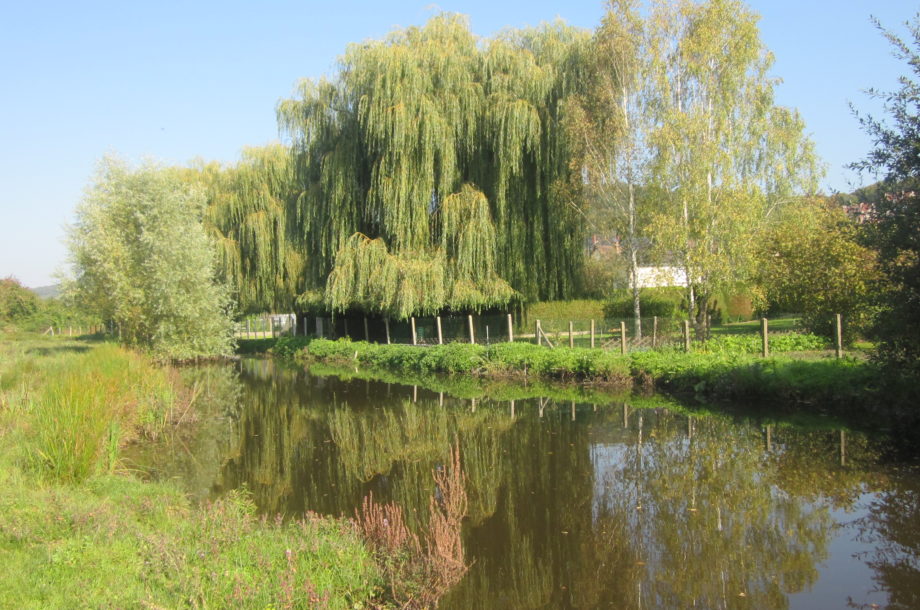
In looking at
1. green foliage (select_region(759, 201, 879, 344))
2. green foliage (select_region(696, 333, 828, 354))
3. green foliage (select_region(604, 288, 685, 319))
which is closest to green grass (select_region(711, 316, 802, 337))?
green foliage (select_region(696, 333, 828, 354))

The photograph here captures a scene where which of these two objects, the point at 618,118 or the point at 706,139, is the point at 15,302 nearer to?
the point at 618,118

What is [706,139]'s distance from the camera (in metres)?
21.0

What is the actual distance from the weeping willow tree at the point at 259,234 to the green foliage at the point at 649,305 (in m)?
13.6

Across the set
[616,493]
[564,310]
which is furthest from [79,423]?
[564,310]

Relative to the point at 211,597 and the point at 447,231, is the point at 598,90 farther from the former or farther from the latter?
the point at 211,597

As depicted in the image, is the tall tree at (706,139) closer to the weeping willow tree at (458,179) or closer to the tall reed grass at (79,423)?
the weeping willow tree at (458,179)

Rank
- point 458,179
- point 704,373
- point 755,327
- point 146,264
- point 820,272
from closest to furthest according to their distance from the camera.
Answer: point 704,373, point 820,272, point 146,264, point 458,179, point 755,327

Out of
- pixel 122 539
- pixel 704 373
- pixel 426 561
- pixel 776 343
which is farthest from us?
pixel 776 343

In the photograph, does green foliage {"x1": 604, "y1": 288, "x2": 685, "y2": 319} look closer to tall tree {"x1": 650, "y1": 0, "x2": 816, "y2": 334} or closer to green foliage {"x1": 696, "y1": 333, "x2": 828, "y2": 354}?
tall tree {"x1": 650, "y1": 0, "x2": 816, "y2": 334}

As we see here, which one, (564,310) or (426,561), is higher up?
(564,310)

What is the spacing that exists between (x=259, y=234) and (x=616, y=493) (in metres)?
24.7

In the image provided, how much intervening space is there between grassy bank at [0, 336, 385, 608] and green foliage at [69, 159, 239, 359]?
11800 millimetres

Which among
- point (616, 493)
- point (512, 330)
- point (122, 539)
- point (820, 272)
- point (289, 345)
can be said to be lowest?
point (616, 493)

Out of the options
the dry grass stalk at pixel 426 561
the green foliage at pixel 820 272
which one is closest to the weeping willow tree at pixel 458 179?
the green foliage at pixel 820 272
